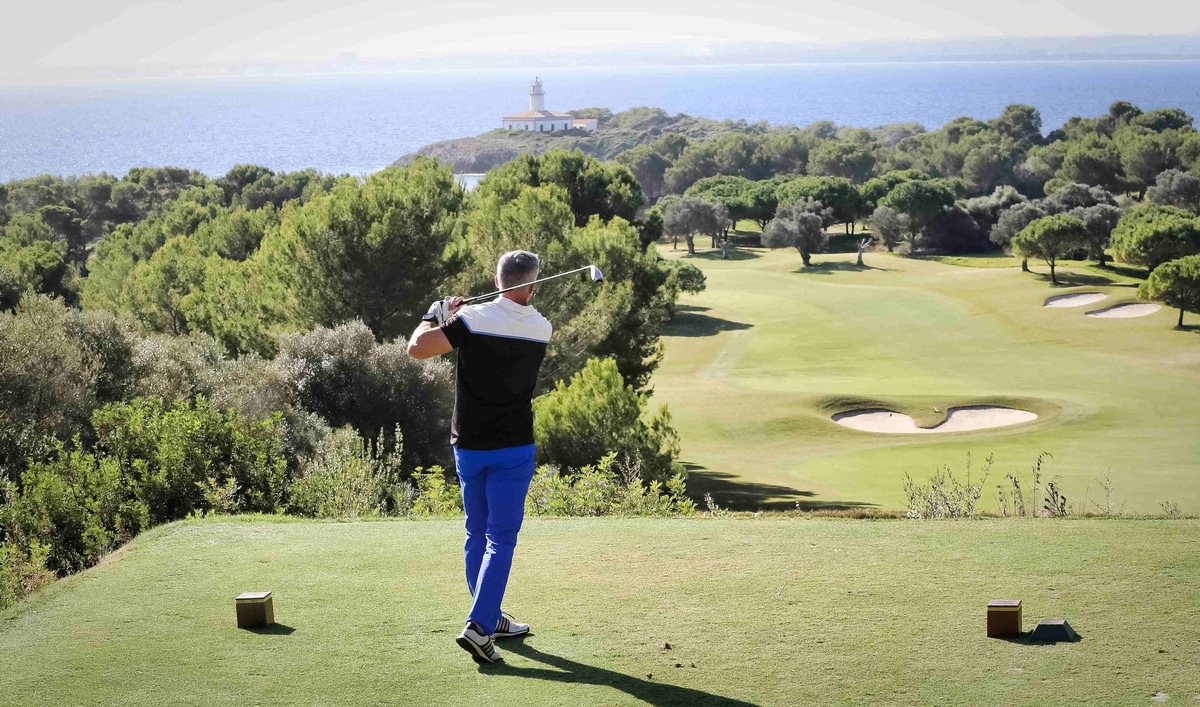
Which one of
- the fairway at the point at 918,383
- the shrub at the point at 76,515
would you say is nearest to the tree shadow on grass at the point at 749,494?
the fairway at the point at 918,383

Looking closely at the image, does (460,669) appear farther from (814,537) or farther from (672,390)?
(672,390)

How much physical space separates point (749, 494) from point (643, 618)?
2052 centimetres

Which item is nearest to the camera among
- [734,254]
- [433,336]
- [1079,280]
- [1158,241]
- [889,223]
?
[433,336]

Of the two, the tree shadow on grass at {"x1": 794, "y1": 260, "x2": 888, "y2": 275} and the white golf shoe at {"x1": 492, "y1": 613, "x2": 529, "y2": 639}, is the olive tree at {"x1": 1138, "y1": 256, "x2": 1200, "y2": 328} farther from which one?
the white golf shoe at {"x1": 492, "y1": 613, "x2": 529, "y2": 639}

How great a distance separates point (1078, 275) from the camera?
66.8 meters

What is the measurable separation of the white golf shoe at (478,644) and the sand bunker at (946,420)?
99.5 feet

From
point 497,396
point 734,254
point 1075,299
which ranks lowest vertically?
point 734,254

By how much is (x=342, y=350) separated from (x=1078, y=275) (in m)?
53.3

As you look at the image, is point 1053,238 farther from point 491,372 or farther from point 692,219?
point 491,372

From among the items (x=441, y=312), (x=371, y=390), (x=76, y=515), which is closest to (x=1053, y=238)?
(x=371, y=390)

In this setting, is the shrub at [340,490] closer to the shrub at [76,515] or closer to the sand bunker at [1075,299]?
the shrub at [76,515]

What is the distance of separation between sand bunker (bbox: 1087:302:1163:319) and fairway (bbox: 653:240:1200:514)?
2.39ft

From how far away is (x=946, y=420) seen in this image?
3641 cm

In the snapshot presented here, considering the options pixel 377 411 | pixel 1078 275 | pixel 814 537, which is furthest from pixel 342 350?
pixel 1078 275
